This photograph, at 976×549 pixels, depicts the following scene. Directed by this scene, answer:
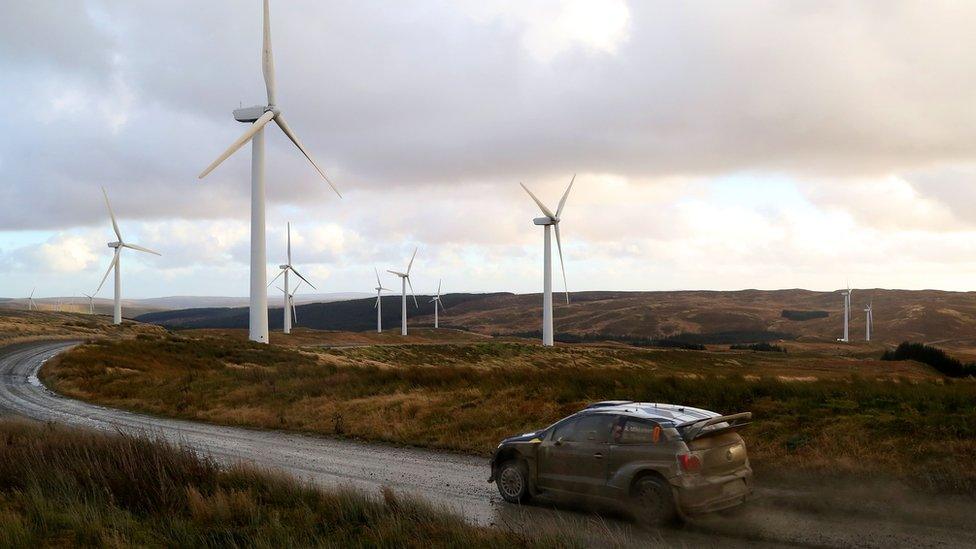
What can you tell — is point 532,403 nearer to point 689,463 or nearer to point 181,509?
point 689,463

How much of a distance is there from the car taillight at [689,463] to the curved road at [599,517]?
35.7 inches

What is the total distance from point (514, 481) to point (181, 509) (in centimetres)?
544

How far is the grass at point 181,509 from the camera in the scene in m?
9.69

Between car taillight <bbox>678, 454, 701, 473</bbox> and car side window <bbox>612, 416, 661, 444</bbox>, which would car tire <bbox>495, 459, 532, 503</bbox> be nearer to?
car side window <bbox>612, 416, 661, 444</bbox>

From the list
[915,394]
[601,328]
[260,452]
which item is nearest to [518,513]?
[260,452]

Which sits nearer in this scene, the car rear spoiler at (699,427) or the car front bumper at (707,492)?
the car front bumper at (707,492)

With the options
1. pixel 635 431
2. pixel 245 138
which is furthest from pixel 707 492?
pixel 245 138

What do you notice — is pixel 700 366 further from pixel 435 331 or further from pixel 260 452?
pixel 435 331

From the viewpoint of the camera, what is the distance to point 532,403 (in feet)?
75.3

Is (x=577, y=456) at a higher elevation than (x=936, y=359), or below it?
higher

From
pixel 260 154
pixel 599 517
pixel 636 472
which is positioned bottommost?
pixel 599 517

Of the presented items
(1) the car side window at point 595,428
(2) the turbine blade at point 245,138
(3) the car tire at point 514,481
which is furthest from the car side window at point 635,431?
(2) the turbine blade at point 245,138

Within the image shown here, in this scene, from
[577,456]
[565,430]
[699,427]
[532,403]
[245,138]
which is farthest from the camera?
[245,138]

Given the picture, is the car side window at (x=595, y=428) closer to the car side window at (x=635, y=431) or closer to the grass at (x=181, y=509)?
the car side window at (x=635, y=431)
